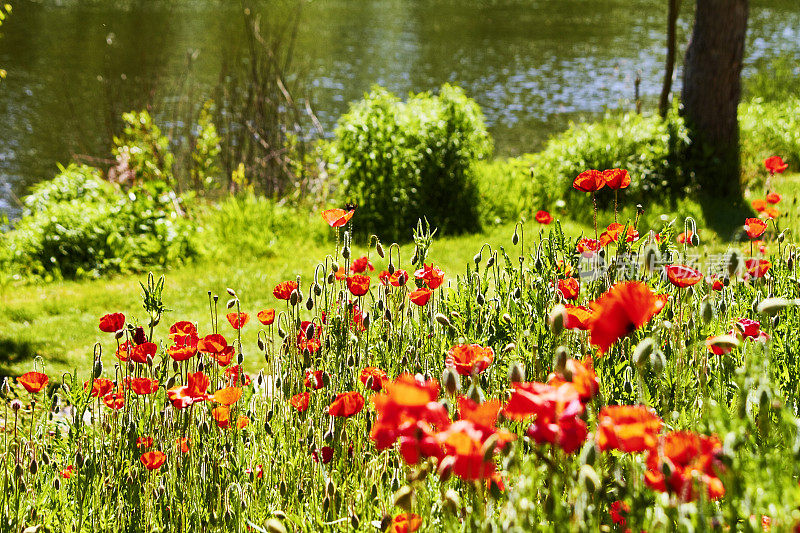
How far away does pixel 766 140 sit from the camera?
928 centimetres

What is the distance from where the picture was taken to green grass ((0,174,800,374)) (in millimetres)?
5582

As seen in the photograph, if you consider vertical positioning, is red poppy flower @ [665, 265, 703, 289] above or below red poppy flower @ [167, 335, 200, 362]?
above

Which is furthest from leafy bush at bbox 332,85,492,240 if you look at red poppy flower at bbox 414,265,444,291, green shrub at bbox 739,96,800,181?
red poppy flower at bbox 414,265,444,291

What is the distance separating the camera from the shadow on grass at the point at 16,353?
5120 mm

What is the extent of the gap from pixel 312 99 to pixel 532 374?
13.5 meters

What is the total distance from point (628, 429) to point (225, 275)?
5.71 metres

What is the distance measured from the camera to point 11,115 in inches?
572

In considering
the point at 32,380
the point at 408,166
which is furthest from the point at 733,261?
the point at 408,166

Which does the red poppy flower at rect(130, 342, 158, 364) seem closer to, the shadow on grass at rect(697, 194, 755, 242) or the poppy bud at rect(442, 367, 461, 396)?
the poppy bud at rect(442, 367, 461, 396)

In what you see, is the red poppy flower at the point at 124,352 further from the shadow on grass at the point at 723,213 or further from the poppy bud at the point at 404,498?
the shadow on grass at the point at 723,213

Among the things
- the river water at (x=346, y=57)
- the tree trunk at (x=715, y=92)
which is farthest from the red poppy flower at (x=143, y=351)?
the river water at (x=346, y=57)

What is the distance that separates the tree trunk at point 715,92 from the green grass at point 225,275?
1.67ft

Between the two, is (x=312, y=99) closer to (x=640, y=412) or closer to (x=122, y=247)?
(x=122, y=247)

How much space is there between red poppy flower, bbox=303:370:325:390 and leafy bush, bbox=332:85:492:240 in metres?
4.80
